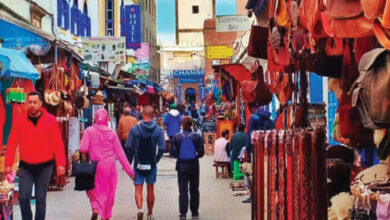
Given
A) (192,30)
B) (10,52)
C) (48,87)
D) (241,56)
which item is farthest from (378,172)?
(192,30)

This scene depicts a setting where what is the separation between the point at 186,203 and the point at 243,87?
7.22 ft

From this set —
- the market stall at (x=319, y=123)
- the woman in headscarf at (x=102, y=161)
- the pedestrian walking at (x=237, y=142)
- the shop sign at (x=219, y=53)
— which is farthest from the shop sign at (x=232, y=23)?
the market stall at (x=319, y=123)

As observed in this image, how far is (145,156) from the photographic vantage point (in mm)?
9289

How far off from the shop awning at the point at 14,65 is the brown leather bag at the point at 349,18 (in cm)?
595

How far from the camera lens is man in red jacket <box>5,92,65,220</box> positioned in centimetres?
750

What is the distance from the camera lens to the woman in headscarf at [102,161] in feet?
28.4

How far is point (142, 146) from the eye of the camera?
368 inches

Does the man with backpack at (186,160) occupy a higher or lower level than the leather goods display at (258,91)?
lower

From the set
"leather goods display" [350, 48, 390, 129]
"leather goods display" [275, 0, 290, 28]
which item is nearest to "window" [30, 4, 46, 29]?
"leather goods display" [275, 0, 290, 28]

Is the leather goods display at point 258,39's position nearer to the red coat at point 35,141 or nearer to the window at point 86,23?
the red coat at point 35,141

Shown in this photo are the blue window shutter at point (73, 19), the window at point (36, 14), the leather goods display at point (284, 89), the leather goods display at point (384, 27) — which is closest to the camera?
the leather goods display at point (384, 27)

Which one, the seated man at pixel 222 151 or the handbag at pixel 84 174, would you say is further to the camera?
the seated man at pixel 222 151

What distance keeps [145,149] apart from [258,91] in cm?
212

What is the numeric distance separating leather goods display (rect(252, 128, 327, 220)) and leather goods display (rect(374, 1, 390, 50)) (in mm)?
1393
